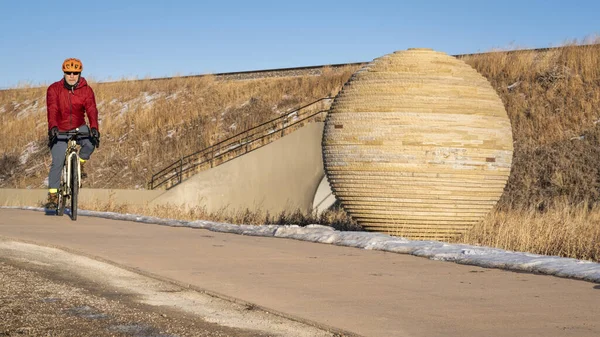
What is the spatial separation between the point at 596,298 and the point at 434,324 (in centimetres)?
175

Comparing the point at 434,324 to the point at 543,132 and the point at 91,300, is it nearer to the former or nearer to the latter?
the point at 91,300

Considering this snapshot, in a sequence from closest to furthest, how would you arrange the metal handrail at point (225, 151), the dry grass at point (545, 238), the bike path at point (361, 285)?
the bike path at point (361, 285) → the dry grass at point (545, 238) → the metal handrail at point (225, 151)

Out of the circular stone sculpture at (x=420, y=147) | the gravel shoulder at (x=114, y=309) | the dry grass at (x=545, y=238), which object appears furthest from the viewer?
the circular stone sculpture at (x=420, y=147)

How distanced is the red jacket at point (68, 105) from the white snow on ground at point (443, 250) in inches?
94.9

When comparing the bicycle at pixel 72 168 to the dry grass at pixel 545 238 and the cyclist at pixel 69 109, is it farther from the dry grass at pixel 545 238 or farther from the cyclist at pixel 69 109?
the dry grass at pixel 545 238

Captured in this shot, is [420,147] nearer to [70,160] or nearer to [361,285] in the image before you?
[70,160]

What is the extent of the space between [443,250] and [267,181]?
65.2 feet

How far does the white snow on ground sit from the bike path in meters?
0.21

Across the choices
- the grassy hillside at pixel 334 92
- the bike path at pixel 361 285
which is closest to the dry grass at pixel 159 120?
the grassy hillside at pixel 334 92

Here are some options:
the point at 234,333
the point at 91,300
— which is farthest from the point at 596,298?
the point at 91,300

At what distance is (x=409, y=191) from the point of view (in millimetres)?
13648

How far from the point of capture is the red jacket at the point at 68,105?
14.7 m

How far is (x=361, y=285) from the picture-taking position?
786 centimetres

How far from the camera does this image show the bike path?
20.1 ft
